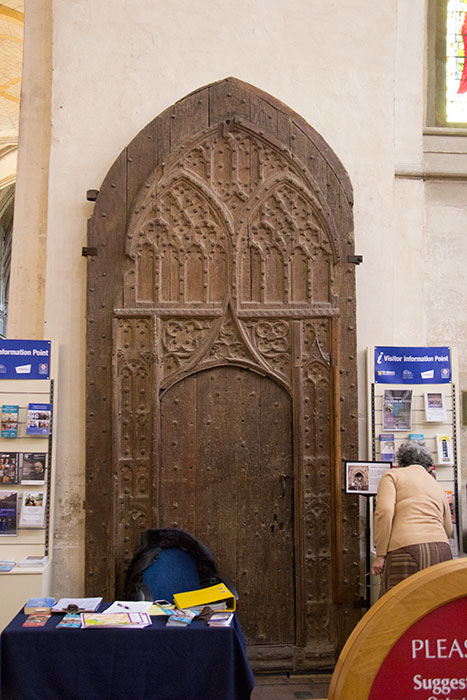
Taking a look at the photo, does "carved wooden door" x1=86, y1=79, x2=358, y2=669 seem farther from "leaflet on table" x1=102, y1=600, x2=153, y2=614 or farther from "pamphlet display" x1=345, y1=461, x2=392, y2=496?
"leaflet on table" x1=102, y1=600, x2=153, y2=614

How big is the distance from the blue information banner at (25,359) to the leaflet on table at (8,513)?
2.71ft

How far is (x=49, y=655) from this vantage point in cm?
304

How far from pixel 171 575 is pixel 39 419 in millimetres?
1413

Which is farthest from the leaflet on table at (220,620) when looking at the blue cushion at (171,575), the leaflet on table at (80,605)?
the blue cushion at (171,575)

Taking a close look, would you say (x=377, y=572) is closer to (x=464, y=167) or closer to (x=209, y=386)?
(x=209, y=386)

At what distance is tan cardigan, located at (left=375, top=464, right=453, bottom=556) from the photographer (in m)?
3.91

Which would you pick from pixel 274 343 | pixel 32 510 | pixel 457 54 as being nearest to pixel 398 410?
pixel 274 343

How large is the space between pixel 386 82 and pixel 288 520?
3539 mm

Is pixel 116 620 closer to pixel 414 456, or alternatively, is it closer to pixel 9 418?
pixel 9 418

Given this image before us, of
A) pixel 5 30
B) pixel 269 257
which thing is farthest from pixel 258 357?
pixel 5 30

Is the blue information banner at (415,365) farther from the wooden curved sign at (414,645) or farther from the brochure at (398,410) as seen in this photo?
the wooden curved sign at (414,645)

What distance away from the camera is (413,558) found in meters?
3.88

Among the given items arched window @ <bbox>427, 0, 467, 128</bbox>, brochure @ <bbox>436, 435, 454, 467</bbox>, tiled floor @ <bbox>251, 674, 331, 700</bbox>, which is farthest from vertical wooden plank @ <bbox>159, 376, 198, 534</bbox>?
arched window @ <bbox>427, 0, 467, 128</bbox>

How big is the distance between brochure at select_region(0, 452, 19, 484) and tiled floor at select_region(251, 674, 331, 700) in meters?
2.18
